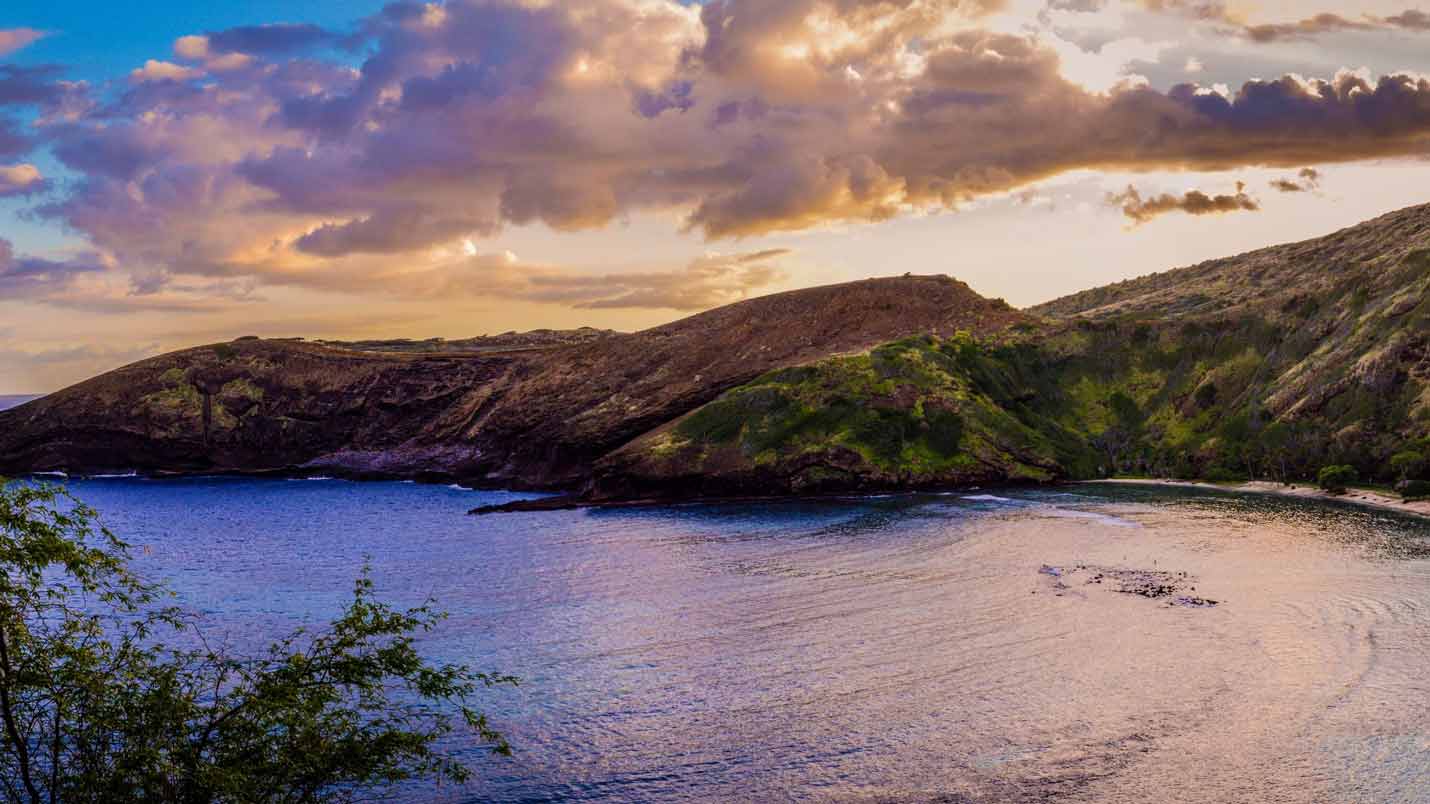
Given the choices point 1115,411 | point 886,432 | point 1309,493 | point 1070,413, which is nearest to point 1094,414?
point 1115,411

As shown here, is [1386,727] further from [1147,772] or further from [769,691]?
[769,691]

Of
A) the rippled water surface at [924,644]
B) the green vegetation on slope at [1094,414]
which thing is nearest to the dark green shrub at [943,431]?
the green vegetation on slope at [1094,414]

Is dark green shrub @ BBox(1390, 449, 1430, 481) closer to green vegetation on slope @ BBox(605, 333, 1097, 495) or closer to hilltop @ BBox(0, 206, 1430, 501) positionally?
hilltop @ BBox(0, 206, 1430, 501)

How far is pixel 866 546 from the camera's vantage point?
103125 mm

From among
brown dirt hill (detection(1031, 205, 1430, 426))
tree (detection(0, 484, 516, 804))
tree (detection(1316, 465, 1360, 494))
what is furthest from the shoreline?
tree (detection(0, 484, 516, 804))

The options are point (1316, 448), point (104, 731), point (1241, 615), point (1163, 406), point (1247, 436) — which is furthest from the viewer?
point (1163, 406)

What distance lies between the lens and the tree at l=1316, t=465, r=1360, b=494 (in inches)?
5266

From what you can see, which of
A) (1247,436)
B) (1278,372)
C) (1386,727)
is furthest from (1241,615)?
(1278,372)

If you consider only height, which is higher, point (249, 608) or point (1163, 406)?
point (1163, 406)

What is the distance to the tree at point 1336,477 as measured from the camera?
13375 centimetres

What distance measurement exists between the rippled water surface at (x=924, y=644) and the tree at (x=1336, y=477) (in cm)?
1109

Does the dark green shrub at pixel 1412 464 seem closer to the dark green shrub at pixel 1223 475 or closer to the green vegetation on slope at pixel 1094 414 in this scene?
the green vegetation on slope at pixel 1094 414

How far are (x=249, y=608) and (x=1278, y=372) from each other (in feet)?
523

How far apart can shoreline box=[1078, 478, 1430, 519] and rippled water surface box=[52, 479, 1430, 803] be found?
19.4ft
